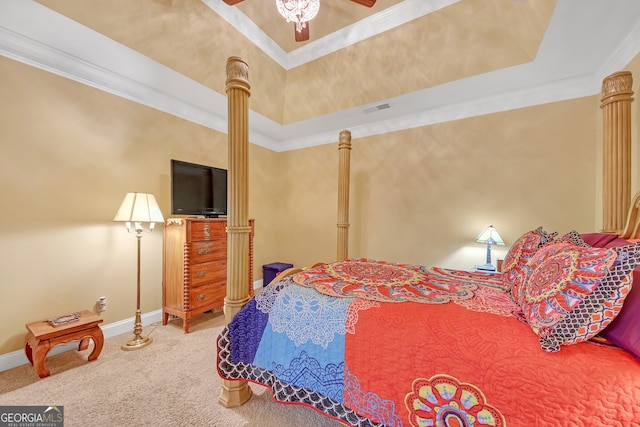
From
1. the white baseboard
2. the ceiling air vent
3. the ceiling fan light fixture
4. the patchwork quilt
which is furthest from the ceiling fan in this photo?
the white baseboard

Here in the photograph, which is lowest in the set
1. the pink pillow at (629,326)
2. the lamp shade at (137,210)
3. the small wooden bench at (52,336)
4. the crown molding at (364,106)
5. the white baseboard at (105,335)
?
the white baseboard at (105,335)

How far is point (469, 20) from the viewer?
2225 mm

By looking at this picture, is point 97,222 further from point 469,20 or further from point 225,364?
point 469,20

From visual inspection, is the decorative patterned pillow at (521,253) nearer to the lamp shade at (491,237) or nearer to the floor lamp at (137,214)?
the lamp shade at (491,237)

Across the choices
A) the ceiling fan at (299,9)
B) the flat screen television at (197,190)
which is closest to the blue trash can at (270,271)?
the flat screen television at (197,190)

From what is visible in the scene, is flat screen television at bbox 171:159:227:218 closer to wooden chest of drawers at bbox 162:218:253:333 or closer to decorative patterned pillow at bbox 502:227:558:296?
wooden chest of drawers at bbox 162:218:253:333

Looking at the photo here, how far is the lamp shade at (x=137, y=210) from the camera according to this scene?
2170mm

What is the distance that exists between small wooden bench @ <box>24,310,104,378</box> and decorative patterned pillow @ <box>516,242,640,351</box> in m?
2.91

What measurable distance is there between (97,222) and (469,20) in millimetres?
4026

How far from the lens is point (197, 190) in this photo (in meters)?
2.89

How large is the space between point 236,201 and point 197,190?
1.69 metres

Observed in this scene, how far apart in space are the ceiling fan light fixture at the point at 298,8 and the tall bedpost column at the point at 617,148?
2.04 metres

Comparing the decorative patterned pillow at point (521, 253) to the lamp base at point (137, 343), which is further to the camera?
the lamp base at point (137, 343)

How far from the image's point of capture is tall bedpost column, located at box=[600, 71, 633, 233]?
1533 mm
